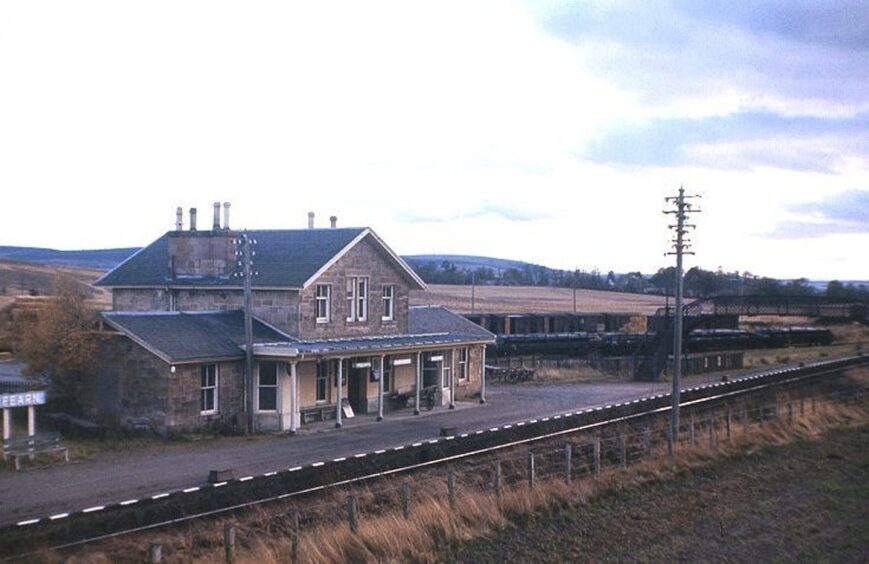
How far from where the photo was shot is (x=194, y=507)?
1644 cm

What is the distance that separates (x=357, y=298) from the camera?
3322cm

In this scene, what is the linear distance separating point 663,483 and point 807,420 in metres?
11.1

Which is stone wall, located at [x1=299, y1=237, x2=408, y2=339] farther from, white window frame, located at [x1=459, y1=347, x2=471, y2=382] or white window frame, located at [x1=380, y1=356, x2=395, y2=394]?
white window frame, located at [x1=459, y1=347, x2=471, y2=382]

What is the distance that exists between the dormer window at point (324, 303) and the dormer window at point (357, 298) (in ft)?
3.49

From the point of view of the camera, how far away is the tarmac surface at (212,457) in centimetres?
1903

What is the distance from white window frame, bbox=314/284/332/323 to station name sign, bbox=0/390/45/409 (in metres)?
9.97

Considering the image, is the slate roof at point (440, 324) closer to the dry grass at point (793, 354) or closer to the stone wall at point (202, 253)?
the stone wall at point (202, 253)

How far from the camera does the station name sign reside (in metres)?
22.5

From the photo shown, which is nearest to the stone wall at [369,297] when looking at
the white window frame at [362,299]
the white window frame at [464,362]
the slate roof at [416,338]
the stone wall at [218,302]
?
the white window frame at [362,299]

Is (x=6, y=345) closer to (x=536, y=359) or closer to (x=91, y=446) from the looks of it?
(x=91, y=446)

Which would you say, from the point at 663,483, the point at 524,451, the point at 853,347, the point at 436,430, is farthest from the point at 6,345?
the point at 853,347

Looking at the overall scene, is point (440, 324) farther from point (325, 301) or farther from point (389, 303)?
point (325, 301)

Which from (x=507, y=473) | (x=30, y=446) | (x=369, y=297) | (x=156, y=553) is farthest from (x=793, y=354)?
(x=156, y=553)

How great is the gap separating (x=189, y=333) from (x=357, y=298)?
6.66 metres
